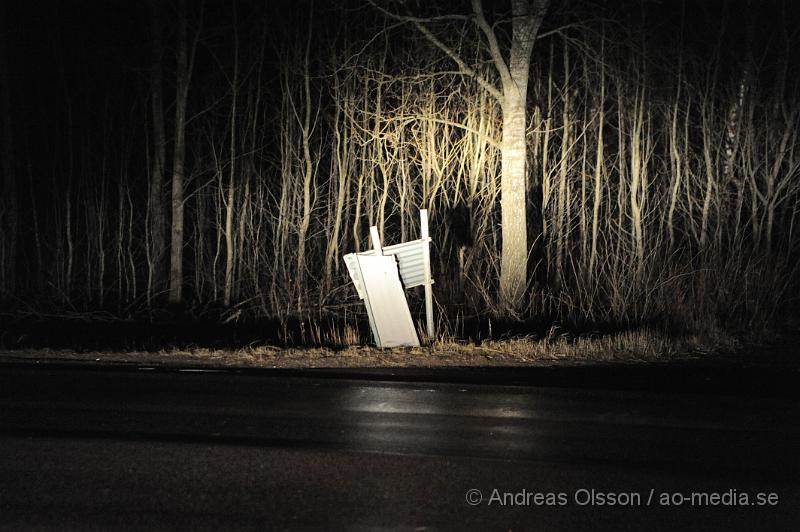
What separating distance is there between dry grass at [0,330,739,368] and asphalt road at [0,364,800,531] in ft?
4.26

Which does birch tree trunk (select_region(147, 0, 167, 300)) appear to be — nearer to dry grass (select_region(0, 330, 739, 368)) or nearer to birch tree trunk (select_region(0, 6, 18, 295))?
birch tree trunk (select_region(0, 6, 18, 295))

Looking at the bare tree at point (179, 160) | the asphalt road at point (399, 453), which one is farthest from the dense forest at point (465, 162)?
the asphalt road at point (399, 453)

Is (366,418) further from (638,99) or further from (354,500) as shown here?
(638,99)

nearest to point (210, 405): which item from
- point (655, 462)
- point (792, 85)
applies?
point (655, 462)

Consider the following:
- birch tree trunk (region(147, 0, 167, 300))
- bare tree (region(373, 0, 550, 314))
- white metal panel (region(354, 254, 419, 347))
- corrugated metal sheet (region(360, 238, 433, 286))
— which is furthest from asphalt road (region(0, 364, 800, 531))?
birch tree trunk (region(147, 0, 167, 300))

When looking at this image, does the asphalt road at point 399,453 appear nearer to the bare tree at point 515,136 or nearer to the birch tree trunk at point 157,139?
the bare tree at point 515,136

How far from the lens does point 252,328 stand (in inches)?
635

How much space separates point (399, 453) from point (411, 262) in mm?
6491

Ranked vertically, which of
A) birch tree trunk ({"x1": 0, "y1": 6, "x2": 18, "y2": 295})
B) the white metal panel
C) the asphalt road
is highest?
birch tree trunk ({"x1": 0, "y1": 6, "x2": 18, "y2": 295})

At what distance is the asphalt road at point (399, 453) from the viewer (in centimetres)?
586

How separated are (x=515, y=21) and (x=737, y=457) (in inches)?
465

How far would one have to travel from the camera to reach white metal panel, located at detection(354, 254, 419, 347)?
1306 cm

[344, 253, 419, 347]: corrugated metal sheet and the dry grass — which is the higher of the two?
[344, 253, 419, 347]: corrugated metal sheet

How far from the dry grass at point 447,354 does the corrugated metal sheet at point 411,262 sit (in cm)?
102
